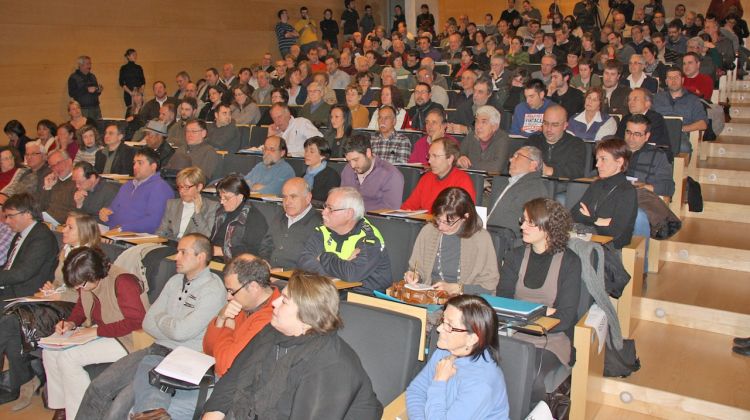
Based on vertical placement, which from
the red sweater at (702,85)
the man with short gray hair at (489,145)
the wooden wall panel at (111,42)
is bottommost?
the man with short gray hair at (489,145)

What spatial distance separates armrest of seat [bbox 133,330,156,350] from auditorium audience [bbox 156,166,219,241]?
1190mm

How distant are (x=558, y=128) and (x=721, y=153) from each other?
214cm

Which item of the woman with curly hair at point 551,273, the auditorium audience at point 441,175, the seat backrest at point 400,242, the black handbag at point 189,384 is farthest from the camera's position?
the auditorium audience at point 441,175

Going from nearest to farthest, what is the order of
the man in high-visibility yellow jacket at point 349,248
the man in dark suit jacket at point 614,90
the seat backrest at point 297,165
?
the man in high-visibility yellow jacket at point 349,248 < the seat backrest at point 297,165 < the man in dark suit jacket at point 614,90

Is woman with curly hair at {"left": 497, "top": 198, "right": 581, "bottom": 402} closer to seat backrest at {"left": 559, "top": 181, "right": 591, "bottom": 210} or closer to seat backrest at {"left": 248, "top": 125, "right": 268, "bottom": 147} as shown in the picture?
seat backrest at {"left": 559, "top": 181, "right": 591, "bottom": 210}

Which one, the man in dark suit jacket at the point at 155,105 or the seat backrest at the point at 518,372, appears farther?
the man in dark suit jacket at the point at 155,105

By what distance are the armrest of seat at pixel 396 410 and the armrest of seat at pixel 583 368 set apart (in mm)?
1018

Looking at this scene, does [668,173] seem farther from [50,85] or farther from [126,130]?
[50,85]

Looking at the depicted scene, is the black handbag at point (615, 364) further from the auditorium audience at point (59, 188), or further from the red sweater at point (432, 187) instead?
the auditorium audience at point (59, 188)

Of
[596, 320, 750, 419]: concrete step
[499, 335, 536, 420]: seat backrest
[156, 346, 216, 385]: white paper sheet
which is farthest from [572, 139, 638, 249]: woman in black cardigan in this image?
[156, 346, 216, 385]: white paper sheet

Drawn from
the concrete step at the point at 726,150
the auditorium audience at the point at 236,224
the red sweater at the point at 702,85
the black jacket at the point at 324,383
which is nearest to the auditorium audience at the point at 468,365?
the black jacket at the point at 324,383

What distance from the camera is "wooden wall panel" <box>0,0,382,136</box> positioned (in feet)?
31.9

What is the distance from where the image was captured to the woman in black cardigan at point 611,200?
4113mm

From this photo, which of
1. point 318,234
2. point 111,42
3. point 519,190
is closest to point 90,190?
point 318,234
